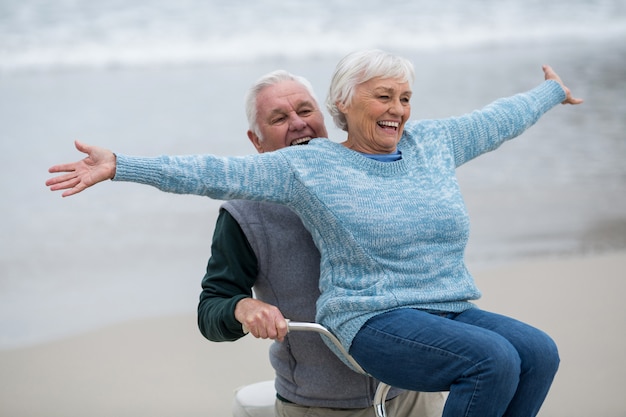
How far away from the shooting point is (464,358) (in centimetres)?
202

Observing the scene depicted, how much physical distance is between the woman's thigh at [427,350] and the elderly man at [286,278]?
1.06 feet

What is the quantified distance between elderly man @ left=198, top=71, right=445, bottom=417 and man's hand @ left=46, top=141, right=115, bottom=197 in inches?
18.0

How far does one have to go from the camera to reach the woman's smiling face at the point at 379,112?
2.35m

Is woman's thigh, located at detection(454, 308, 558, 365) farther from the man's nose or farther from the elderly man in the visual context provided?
the man's nose

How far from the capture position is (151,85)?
329 inches

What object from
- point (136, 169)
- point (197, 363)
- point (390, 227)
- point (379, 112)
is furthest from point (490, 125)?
point (197, 363)

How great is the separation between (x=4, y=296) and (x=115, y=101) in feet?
10.7

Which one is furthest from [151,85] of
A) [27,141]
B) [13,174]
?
[13,174]

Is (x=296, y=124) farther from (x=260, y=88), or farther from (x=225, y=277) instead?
(x=225, y=277)

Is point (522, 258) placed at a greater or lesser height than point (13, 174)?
lesser

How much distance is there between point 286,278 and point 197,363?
61.2 inches

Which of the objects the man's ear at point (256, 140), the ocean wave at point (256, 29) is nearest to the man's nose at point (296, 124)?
the man's ear at point (256, 140)

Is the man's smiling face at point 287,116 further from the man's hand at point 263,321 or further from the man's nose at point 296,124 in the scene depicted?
the man's hand at point 263,321

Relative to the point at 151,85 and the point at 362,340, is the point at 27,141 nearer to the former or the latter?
the point at 151,85
